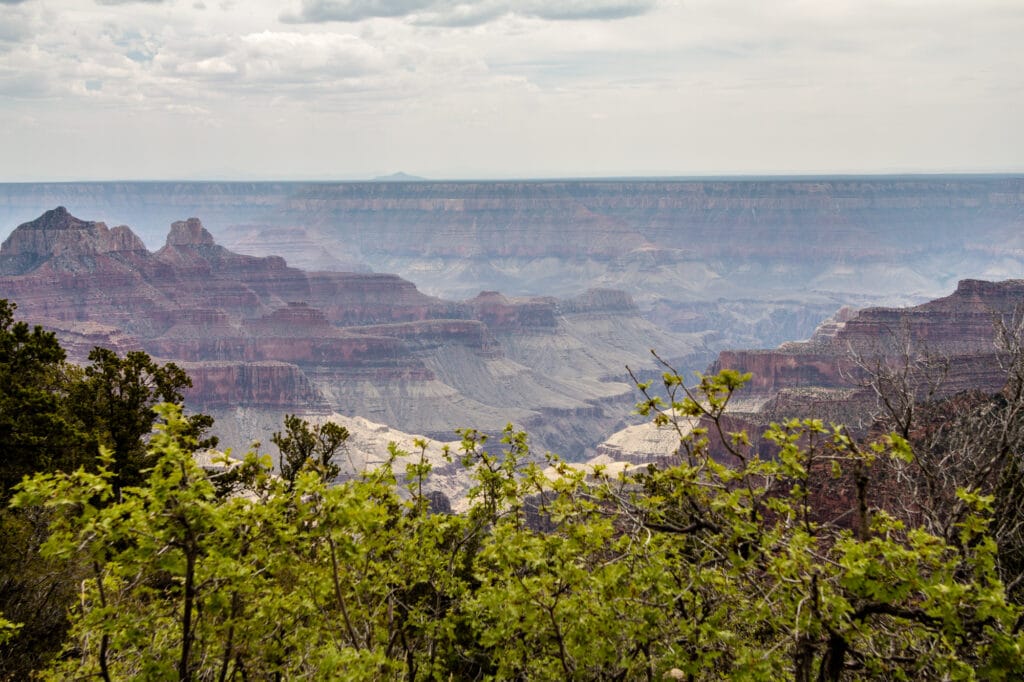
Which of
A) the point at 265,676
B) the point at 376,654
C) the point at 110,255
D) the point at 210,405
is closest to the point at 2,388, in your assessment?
the point at 265,676

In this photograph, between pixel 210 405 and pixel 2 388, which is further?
pixel 210 405

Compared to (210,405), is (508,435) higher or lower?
higher

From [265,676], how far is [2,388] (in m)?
14.5

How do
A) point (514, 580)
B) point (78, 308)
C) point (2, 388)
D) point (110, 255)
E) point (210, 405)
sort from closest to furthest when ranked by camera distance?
point (514, 580), point (2, 388), point (210, 405), point (78, 308), point (110, 255)

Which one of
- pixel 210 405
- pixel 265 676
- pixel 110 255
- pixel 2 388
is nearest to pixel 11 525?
pixel 2 388

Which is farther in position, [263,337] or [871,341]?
[263,337]

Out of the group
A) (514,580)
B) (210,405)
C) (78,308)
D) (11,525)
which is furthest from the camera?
(78,308)

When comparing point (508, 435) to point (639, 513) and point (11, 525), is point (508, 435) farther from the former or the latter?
point (11, 525)

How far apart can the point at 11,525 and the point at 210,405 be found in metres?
125

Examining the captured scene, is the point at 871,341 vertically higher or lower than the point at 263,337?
higher

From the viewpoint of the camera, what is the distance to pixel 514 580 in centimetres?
1154

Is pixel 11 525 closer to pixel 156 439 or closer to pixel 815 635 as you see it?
pixel 156 439

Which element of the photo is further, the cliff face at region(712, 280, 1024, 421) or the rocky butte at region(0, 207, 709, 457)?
the rocky butte at region(0, 207, 709, 457)

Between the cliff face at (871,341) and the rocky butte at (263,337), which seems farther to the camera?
the rocky butte at (263,337)
